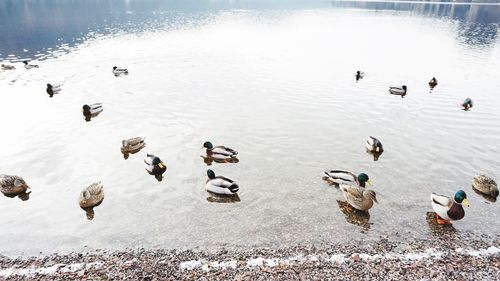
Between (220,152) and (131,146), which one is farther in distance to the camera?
(131,146)

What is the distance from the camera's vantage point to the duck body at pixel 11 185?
568 inches

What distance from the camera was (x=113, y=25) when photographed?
78125 mm

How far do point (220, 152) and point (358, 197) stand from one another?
24.4 feet

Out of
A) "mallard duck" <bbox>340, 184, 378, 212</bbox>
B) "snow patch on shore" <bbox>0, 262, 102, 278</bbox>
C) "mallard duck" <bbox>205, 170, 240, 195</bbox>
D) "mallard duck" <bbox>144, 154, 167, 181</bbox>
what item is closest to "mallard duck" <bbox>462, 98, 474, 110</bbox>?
"mallard duck" <bbox>340, 184, 378, 212</bbox>

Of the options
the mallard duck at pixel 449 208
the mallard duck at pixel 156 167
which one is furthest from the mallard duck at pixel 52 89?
the mallard duck at pixel 449 208

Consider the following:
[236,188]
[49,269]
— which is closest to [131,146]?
[236,188]

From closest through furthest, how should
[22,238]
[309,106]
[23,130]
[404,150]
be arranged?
[22,238]
[404,150]
[23,130]
[309,106]

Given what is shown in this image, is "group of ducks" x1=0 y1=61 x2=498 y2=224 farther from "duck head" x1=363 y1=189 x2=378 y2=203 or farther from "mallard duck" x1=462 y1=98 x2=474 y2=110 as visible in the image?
"mallard duck" x1=462 y1=98 x2=474 y2=110

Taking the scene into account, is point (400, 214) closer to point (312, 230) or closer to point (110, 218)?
point (312, 230)

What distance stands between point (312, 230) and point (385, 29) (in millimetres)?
75127

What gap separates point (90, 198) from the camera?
1380 centimetres

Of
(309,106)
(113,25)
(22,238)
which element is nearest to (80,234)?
(22,238)

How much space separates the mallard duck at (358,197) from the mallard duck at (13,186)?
1369cm

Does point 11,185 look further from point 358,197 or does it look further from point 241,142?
point 358,197
